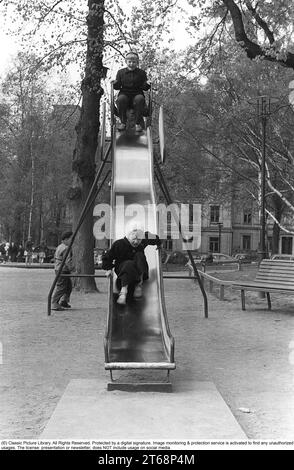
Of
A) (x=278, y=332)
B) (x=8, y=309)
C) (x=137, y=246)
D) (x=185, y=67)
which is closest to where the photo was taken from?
(x=137, y=246)

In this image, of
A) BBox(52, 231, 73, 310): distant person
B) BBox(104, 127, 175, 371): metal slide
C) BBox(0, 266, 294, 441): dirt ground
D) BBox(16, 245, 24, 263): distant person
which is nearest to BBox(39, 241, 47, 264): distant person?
BBox(16, 245, 24, 263): distant person

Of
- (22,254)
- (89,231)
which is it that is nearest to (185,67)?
(89,231)

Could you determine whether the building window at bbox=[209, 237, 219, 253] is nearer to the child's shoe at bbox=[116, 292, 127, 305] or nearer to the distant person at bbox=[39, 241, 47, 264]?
the distant person at bbox=[39, 241, 47, 264]

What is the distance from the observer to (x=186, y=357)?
8.28 m

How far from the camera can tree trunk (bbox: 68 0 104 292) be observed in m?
17.0

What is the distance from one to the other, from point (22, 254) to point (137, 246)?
1557 inches

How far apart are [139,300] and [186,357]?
993mm

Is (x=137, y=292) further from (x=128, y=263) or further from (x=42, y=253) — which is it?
(x=42, y=253)

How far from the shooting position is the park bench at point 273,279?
40.1 ft

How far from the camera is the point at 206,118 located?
3122 cm

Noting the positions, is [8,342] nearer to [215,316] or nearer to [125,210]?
[125,210]

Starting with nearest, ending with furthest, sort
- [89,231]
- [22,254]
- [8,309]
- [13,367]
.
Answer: [13,367] → [8,309] → [89,231] → [22,254]

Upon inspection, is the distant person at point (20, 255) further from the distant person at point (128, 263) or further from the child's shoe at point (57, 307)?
the distant person at point (128, 263)

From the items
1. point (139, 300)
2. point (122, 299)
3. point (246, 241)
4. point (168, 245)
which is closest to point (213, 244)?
point (246, 241)
